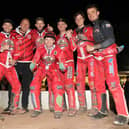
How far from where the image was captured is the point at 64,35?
315 cm

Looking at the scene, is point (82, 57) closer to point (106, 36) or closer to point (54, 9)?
point (106, 36)

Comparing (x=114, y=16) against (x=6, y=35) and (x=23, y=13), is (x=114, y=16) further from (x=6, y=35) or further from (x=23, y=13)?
(x=6, y=35)

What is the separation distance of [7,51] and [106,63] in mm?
1625

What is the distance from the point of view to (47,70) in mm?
2898

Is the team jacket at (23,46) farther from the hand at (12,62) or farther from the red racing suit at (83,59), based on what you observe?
the red racing suit at (83,59)

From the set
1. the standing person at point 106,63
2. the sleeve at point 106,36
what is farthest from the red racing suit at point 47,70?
the sleeve at point 106,36

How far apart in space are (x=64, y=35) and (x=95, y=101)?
3.98 feet

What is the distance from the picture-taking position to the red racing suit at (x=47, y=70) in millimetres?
2814

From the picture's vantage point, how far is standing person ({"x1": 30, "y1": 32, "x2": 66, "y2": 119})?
281 centimetres

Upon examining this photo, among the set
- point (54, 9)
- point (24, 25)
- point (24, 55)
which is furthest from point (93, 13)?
point (54, 9)

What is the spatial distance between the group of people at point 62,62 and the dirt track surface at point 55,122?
4.6 inches

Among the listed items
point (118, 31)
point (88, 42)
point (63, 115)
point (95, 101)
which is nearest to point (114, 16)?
point (118, 31)

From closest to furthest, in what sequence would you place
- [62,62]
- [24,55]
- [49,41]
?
Result: [62,62]
[49,41]
[24,55]

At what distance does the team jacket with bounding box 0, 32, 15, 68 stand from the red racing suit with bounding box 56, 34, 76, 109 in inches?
30.5
